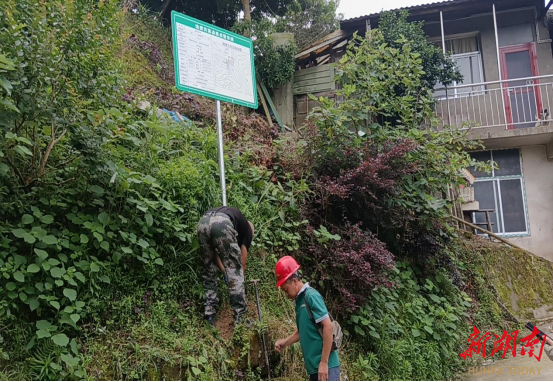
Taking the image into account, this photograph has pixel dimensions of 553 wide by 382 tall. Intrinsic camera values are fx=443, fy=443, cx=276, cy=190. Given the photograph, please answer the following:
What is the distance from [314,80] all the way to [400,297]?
7553mm

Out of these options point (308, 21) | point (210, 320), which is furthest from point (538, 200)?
point (210, 320)

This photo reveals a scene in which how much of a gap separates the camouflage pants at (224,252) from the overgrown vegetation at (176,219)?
180 mm

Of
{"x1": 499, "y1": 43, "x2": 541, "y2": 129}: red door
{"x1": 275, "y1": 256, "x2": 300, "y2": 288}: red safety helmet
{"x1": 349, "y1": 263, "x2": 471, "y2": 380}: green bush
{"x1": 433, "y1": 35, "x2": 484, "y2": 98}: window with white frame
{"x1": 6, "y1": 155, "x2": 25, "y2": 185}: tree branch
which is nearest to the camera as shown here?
{"x1": 275, "y1": 256, "x2": 300, "y2": 288}: red safety helmet

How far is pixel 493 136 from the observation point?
430 inches

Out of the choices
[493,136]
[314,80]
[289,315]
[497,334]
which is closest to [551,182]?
[493,136]

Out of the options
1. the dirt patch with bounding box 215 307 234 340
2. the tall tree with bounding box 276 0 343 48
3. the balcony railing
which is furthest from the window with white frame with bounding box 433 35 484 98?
the dirt patch with bounding box 215 307 234 340

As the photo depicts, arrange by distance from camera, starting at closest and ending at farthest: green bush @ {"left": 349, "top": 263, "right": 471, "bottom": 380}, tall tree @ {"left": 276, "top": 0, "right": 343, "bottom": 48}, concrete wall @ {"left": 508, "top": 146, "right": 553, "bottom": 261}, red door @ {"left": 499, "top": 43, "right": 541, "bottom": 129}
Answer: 1. green bush @ {"left": 349, "top": 263, "right": 471, "bottom": 380}
2. concrete wall @ {"left": 508, "top": 146, "right": 553, "bottom": 261}
3. red door @ {"left": 499, "top": 43, "right": 541, "bottom": 129}
4. tall tree @ {"left": 276, "top": 0, "right": 343, "bottom": 48}

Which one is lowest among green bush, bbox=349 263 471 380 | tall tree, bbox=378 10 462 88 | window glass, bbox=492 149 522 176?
green bush, bbox=349 263 471 380

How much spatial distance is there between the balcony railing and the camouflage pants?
8917 millimetres

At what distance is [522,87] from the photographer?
11.4 meters

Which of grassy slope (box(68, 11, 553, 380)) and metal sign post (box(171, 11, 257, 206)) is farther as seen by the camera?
metal sign post (box(171, 11, 257, 206))

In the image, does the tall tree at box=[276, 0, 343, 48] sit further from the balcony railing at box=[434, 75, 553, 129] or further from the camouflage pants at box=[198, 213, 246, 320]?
the camouflage pants at box=[198, 213, 246, 320]

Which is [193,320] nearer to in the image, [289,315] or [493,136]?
[289,315]

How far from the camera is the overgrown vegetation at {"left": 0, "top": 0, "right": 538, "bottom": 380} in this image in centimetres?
348
